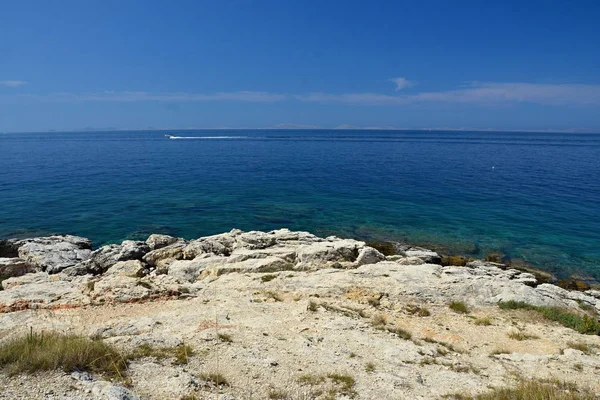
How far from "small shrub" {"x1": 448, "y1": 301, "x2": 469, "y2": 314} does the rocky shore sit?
55 mm

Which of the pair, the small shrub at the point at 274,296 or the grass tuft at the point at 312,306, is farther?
the small shrub at the point at 274,296

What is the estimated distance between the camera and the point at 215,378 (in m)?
9.25

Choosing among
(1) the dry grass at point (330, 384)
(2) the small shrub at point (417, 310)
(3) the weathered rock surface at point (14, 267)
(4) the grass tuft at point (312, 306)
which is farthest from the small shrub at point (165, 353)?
(3) the weathered rock surface at point (14, 267)

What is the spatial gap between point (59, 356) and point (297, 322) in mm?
7964

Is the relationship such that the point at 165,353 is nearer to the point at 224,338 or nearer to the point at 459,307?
the point at 224,338

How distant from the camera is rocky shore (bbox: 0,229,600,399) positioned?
930 centimetres

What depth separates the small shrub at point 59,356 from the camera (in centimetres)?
838

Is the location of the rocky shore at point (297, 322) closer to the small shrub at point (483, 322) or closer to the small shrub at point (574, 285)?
the small shrub at point (483, 322)

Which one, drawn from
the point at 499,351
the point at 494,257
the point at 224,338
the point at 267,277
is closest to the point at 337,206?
the point at 494,257

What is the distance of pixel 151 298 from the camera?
1638 cm

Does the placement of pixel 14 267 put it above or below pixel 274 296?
below

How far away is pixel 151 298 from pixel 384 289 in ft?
37.1

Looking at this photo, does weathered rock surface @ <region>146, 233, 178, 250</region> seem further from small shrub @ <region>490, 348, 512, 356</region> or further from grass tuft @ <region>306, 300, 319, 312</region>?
small shrub @ <region>490, 348, 512, 356</region>

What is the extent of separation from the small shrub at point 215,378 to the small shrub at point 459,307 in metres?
11.5
